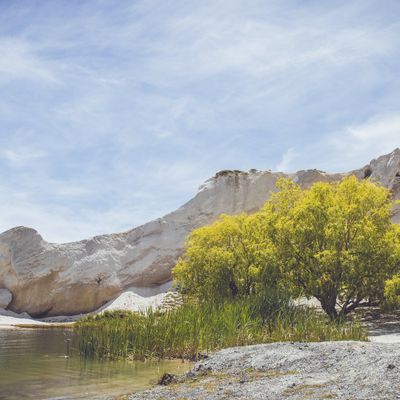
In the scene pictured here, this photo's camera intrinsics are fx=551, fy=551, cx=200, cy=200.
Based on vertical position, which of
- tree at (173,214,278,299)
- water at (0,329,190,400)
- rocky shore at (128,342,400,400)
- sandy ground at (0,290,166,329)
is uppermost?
tree at (173,214,278,299)

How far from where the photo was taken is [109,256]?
50.2 metres

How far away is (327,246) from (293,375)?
12.7 m

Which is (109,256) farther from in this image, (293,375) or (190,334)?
(293,375)

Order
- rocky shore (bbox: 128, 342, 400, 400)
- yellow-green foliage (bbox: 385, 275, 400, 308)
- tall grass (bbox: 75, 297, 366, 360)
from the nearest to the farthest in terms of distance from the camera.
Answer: rocky shore (bbox: 128, 342, 400, 400), tall grass (bbox: 75, 297, 366, 360), yellow-green foliage (bbox: 385, 275, 400, 308)

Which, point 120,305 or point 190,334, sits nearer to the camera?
point 190,334

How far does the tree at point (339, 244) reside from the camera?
20.8 meters

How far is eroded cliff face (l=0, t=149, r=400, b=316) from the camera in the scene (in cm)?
4912

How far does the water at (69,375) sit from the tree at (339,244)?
348 inches

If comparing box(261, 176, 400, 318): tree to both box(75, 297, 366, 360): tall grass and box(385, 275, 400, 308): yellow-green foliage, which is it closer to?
box(385, 275, 400, 308): yellow-green foliage

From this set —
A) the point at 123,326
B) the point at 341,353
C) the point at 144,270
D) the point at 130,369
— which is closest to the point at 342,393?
the point at 341,353

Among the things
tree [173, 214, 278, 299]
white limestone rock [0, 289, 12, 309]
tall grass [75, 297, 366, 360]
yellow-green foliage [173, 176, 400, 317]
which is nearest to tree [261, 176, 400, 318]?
yellow-green foliage [173, 176, 400, 317]

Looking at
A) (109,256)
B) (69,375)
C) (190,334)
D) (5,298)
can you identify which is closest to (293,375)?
(69,375)

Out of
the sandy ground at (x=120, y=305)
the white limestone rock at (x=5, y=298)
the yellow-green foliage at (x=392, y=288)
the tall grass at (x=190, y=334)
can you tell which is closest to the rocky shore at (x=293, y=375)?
the tall grass at (x=190, y=334)

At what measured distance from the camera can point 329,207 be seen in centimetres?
2203
